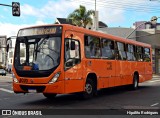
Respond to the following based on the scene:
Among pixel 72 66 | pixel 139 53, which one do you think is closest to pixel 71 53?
pixel 72 66

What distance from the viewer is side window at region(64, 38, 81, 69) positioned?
1316 centimetres

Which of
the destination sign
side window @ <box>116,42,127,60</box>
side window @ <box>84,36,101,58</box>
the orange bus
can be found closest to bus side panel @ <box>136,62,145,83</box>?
side window @ <box>116,42,127,60</box>

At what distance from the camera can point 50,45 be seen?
514 inches

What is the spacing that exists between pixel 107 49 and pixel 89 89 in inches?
107

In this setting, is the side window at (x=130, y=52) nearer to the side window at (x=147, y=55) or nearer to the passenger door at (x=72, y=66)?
the side window at (x=147, y=55)

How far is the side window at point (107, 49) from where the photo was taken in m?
16.3

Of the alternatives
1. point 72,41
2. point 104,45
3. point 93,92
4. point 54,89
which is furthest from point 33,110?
point 104,45

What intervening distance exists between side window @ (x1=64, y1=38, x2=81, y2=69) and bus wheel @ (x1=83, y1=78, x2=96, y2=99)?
1.33 metres

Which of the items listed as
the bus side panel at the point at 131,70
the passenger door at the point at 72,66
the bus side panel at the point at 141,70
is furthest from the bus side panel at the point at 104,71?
the bus side panel at the point at 141,70

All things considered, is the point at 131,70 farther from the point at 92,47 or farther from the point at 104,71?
the point at 92,47

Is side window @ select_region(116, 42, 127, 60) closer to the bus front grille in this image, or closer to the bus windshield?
the bus windshield

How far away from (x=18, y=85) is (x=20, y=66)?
74cm

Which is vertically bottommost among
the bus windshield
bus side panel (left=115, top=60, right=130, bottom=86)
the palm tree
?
bus side panel (left=115, top=60, right=130, bottom=86)

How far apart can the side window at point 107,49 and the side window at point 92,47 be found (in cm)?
56
